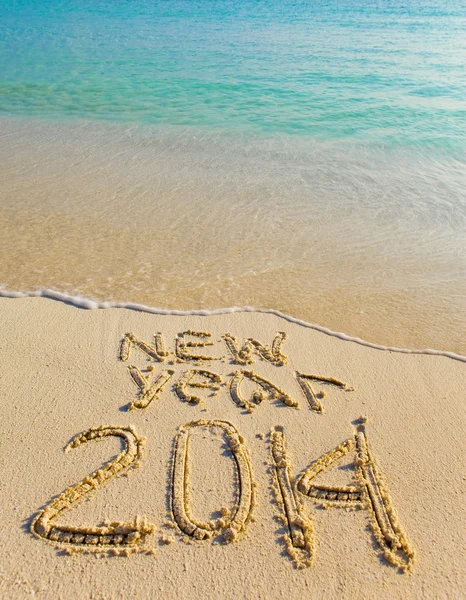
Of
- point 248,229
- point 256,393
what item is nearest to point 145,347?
point 256,393

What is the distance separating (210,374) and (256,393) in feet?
1.05

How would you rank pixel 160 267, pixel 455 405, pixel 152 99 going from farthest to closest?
pixel 152 99
pixel 160 267
pixel 455 405

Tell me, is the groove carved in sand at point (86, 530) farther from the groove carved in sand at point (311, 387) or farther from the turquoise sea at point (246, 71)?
the turquoise sea at point (246, 71)

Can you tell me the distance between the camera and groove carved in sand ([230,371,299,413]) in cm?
266

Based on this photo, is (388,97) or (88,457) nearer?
(88,457)

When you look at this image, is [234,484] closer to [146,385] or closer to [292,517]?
[292,517]

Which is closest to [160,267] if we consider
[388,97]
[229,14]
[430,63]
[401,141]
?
[401,141]

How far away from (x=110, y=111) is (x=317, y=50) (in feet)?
25.9

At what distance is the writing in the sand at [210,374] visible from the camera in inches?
106

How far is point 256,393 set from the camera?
271 cm

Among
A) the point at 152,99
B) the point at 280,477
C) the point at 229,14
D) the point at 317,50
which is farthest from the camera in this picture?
the point at 229,14

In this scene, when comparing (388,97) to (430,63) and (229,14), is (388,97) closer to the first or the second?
(430,63)

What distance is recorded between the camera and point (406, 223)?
480cm

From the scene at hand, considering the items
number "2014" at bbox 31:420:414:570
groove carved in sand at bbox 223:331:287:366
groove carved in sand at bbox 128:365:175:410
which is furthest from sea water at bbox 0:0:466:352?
number "2014" at bbox 31:420:414:570
